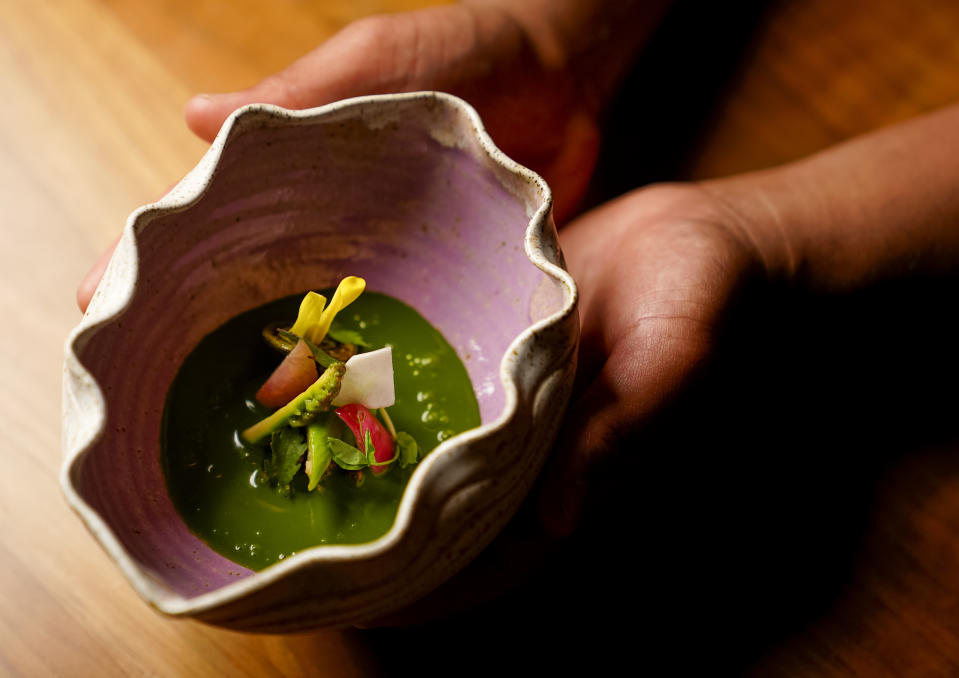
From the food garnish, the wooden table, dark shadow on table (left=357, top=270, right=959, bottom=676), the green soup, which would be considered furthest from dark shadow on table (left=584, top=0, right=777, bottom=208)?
the food garnish

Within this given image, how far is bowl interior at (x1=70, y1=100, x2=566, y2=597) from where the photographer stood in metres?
0.82

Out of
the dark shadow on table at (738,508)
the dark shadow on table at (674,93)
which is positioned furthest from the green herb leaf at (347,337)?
the dark shadow on table at (674,93)

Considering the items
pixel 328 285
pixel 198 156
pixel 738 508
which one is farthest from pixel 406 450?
pixel 198 156

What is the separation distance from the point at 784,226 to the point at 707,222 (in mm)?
136

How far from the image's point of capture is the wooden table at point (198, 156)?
36.3 inches

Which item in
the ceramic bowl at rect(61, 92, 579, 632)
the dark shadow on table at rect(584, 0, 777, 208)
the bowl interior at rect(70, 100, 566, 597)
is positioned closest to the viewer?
the ceramic bowl at rect(61, 92, 579, 632)

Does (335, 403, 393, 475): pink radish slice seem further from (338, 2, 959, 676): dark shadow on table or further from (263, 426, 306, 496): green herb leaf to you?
(338, 2, 959, 676): dark shadow on table

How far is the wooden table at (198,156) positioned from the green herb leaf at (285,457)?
0.60 ft

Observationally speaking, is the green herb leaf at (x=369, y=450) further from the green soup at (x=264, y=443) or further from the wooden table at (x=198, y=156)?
the wooden table at (x=198, y=156)

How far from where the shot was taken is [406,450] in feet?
2.95

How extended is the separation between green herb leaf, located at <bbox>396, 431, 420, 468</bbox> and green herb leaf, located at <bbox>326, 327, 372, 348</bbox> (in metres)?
0.14

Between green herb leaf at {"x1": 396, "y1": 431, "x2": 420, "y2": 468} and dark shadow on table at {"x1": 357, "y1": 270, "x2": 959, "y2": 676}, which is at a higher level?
green herb leaf at {"x1": 396, "y1": 431, "x2": 420, "y2": 468}

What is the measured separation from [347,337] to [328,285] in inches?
4.5

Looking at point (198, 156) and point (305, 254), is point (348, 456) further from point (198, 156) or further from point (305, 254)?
point (198, 156)
